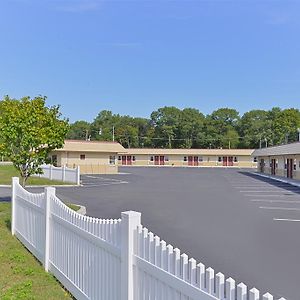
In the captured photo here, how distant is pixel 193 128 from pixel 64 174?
73.9 m

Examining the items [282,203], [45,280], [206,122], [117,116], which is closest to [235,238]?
[45,280]

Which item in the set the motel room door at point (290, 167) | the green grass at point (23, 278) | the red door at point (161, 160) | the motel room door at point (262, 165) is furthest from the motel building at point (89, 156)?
the green grass at point (23, 278)

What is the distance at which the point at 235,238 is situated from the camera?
397 inches

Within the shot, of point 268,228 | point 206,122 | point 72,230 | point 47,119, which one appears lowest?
point 268,228

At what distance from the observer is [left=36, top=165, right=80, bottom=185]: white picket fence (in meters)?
28.3

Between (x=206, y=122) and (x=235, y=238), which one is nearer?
(x=235, y=238)

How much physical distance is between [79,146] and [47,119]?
98.7 ft

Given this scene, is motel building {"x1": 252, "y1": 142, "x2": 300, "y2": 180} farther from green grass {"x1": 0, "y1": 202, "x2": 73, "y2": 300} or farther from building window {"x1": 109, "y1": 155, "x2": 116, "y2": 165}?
green grass {"x1": 0, "y1": 202, "x2": 73, "y2": 300}

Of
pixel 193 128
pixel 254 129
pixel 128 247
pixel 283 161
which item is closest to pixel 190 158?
pixel 193 128

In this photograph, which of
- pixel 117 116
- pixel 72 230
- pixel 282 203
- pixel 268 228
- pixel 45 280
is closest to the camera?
pixel 72 230

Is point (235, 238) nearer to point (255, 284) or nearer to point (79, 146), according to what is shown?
point (255, 284)

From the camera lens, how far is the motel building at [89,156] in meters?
43.5

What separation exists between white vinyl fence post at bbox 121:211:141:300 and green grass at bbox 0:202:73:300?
2115 mm

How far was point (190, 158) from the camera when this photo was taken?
7412 centimetres
